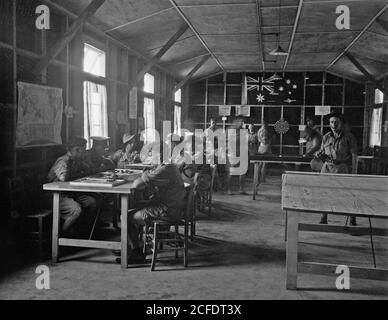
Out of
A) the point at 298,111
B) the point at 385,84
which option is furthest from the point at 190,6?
the point at 298,111

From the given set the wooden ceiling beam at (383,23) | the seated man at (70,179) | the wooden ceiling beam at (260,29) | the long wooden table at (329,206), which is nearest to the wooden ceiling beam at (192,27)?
the wooden ceiling beam at (260,29)

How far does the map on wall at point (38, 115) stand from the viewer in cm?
528

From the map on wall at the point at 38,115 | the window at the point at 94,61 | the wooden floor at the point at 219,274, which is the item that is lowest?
the wooden floor at the point at 219,274

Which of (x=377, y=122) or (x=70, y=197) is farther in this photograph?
(x=377, y=122)

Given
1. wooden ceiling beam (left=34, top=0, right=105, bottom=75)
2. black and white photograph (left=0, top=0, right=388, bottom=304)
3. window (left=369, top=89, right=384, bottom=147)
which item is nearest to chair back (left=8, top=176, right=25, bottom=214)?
black and white photograph (left=0, top=0, right=388, bottom=304)

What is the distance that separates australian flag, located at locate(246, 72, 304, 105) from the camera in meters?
15.1

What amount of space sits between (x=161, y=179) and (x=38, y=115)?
2.35 meters

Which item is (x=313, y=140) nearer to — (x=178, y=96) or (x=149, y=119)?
(x=149, y=119)

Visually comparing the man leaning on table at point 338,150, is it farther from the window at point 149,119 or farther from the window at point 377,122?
the window at point 377,122

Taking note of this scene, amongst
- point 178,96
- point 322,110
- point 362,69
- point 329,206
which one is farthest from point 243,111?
point 329,206

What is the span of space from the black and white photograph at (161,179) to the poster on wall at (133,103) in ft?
0.16

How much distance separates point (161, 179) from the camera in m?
4.47

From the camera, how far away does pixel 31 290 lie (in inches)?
146
